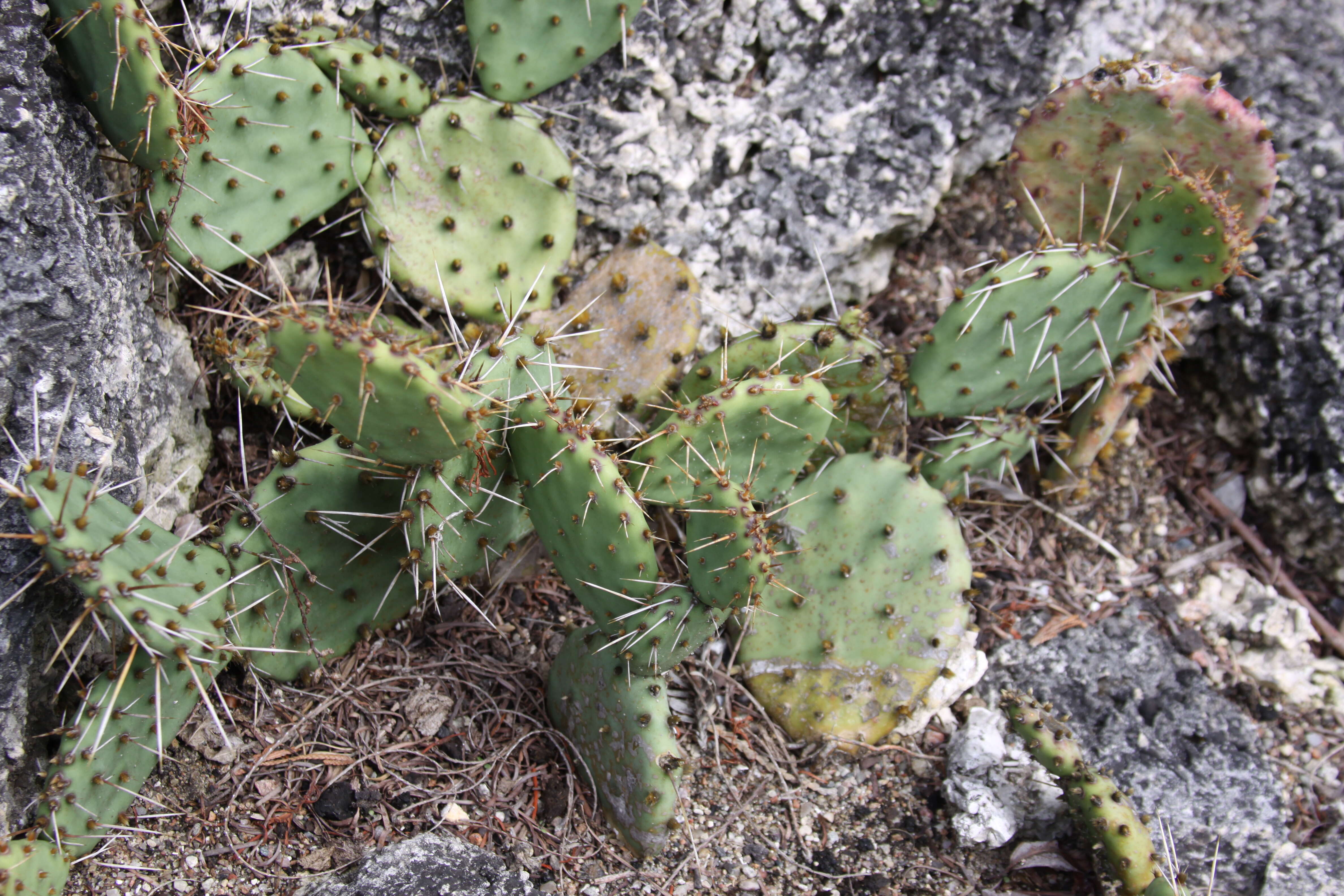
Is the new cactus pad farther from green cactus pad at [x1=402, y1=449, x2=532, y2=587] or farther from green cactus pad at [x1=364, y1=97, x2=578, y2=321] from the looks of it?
green cactus pad at [x1=364, y1=97, x2=578, y2=321]

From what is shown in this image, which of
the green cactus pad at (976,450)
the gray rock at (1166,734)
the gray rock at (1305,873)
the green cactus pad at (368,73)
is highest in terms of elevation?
the green cactus pad at (368,73)

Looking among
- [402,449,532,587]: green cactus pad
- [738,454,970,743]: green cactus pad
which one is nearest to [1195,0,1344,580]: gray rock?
[738,454,970,743]: green cactus pad

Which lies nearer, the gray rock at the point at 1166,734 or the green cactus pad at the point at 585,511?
the green cactus pad at the point at 585,511

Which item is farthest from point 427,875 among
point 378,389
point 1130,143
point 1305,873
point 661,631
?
point 1130,143

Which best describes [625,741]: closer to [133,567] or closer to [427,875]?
[427,875]

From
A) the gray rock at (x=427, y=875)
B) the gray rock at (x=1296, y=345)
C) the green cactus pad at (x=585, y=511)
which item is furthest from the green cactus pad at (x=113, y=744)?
the gray rock at (x=1296, y=345)

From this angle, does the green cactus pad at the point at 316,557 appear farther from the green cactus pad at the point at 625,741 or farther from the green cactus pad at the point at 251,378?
the green cactus pad at the point at 625,741
